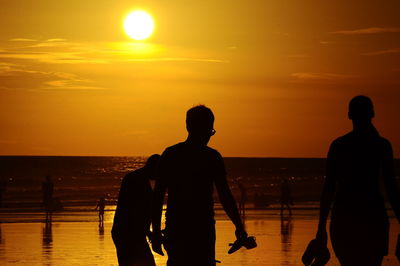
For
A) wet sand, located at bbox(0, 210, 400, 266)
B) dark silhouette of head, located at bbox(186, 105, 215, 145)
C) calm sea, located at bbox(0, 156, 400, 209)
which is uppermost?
calm sea, located at bbox(0, 156, 400, 209)

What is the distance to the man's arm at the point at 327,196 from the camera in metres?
6.75

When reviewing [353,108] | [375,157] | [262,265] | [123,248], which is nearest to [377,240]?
[375,157]

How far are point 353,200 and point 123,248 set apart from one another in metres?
3.04

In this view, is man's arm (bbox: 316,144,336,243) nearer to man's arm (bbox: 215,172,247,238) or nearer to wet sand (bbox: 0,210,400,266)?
man's arm (bbox: 215,172,247,238)

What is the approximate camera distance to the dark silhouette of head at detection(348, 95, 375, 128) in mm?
7066

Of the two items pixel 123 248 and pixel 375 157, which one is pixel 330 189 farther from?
pixel 123 248

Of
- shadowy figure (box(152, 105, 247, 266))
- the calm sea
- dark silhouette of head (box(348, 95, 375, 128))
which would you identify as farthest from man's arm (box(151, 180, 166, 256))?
the calm sea

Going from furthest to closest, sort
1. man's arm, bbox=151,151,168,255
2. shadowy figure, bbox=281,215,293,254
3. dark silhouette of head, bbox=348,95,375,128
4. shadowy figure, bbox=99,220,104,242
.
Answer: shadowy figure, bbox=99,220,104,242, shadowy figure, bbox=281,215,293,254, dark silhouette of head, bbox=348,95,375,128, man's arm, bbox=151,151,168,255

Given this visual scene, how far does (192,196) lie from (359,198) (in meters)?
1.30

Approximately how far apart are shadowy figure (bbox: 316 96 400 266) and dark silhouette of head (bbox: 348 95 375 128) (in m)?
0.15

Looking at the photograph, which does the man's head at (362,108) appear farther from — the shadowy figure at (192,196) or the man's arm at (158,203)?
the man's arm at (158,203)

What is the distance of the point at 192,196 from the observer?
6.71 m

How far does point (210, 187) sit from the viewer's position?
6.80 meters

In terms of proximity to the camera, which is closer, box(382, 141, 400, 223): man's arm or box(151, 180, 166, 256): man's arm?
box(151, 180, 166, 256): man's arm
